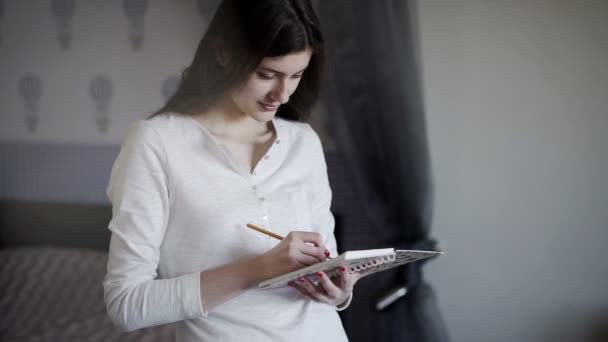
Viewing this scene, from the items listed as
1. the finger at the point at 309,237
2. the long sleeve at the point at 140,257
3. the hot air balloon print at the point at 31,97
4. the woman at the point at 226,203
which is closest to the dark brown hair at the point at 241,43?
the woman at the point at 226,203

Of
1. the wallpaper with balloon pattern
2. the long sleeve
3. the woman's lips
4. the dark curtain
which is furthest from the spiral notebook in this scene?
the wallpaper with balloon pattern

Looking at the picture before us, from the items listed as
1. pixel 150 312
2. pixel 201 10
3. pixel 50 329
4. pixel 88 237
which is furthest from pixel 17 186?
pixel 150 312

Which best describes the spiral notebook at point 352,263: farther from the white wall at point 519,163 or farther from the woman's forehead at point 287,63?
the white wall at point 519,163

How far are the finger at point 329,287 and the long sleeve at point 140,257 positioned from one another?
171mm

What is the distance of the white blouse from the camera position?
74 centimetres

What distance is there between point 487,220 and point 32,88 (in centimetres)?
143

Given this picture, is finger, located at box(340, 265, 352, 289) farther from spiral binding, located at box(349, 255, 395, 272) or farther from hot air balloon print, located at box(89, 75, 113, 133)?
hot air balloon print, located at box(89, 75, 113, 133)

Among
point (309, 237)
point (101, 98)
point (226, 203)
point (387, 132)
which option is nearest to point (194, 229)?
point (226, 203)

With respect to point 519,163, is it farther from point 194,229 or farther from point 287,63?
point 194,229

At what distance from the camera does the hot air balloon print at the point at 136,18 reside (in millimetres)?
1748

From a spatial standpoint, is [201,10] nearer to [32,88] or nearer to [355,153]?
[32,88]

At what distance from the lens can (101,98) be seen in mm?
1791

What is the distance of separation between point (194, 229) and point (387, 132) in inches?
28.8

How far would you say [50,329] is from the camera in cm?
152
